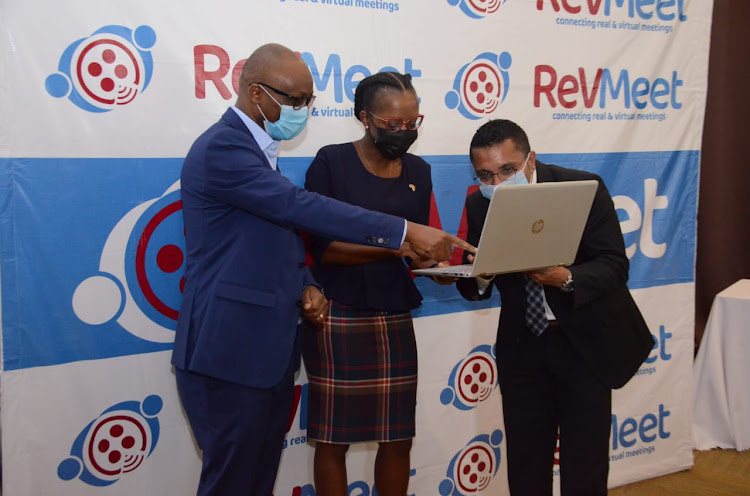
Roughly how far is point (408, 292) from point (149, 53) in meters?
1.20

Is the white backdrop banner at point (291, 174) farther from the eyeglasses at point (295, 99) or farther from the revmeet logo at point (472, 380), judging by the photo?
the eyeglasses at point (295, 99)

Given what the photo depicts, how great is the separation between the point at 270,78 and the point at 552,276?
3.14ft

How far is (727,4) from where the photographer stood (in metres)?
3.74

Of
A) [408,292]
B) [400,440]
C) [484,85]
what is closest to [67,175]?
[408,292]

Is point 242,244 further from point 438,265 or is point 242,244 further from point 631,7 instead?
point 631,7

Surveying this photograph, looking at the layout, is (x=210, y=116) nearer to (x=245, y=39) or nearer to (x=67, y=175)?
(x=245, y=39)

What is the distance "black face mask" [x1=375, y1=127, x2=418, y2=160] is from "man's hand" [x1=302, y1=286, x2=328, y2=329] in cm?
53

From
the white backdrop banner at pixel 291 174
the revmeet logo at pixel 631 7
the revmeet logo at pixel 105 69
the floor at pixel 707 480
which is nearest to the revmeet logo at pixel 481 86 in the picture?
the white backdrop banner at pixel 291 174

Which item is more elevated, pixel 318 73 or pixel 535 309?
pixel 318 73

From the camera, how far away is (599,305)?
1.92 m

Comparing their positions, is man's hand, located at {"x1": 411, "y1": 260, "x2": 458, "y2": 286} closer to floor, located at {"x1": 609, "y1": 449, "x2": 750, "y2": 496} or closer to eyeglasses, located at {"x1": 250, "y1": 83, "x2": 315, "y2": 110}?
eyeglasses, located at {"x1": 250, "y1": 83, "x2": 315, "y2": 110}

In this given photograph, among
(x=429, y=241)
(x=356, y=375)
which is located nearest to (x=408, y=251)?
(x=429, y=241)

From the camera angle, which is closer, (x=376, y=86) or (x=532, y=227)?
(x=532, y=227)

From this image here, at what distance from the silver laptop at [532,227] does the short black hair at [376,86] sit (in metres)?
0.68
